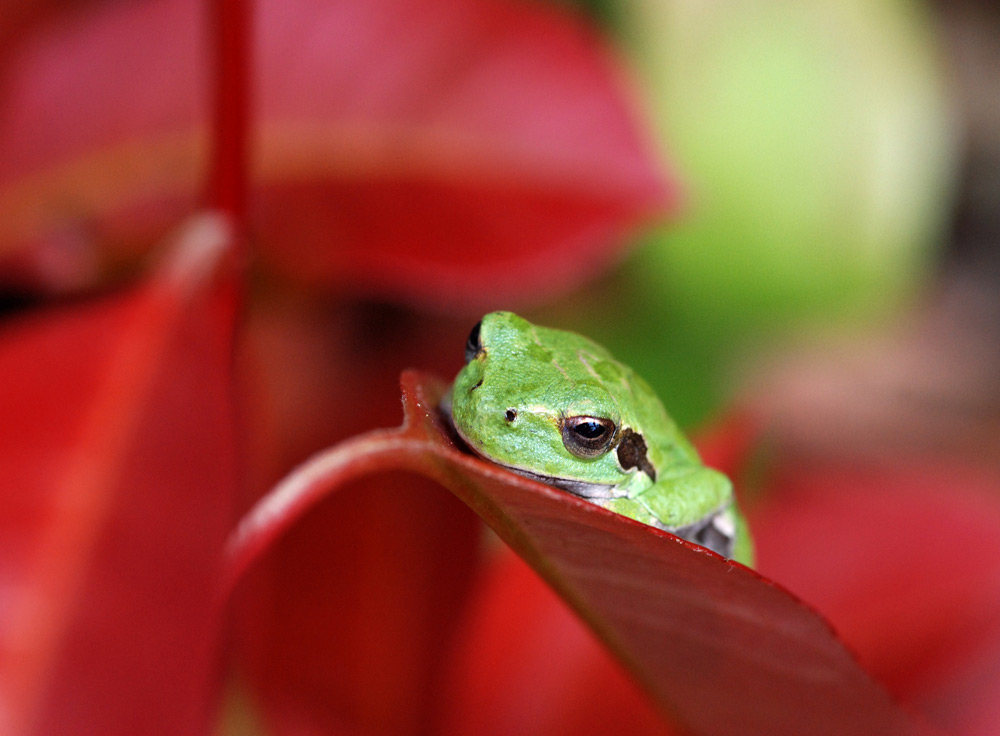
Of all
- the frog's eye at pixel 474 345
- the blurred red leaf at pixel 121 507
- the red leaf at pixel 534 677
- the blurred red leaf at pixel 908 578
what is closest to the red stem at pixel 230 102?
the blurred red leaf at pixel 121 507

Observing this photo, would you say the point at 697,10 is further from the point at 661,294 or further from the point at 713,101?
the point at 661,294

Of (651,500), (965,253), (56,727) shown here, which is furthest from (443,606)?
(965,253)

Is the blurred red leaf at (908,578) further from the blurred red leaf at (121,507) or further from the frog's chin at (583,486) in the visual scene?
the blurred red leaf at (121,507)

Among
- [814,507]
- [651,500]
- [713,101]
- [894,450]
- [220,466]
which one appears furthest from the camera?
[894,450]

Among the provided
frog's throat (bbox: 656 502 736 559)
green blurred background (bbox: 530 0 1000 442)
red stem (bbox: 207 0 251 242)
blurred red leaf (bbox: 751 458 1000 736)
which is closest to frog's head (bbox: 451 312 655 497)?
frog's throat (bbox: 656 502 736 559)

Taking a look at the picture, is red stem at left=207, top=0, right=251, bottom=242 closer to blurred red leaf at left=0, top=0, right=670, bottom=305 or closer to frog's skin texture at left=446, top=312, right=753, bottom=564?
frog's skin texture at left=446, top=312, right=753, bottom=564
